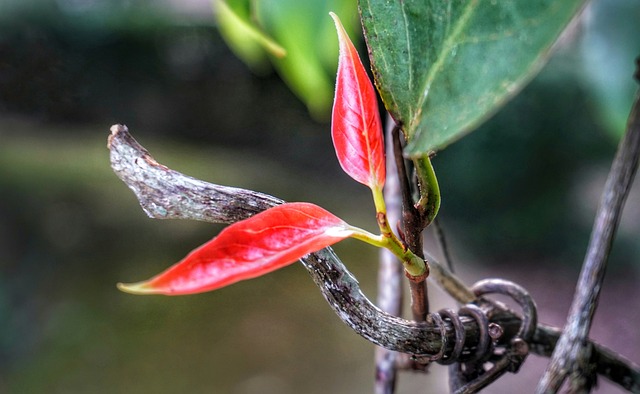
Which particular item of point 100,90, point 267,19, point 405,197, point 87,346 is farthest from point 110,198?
point 405,197

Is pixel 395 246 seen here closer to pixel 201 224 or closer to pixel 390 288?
pixel 390 288

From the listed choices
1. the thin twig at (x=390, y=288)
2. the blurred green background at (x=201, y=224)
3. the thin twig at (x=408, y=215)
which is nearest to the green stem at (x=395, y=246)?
the thin twig at (x=408, y=215)

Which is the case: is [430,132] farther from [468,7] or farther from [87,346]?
[87,346]

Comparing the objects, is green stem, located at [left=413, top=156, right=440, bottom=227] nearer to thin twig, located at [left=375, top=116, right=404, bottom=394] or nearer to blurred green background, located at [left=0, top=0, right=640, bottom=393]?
thin twig, located at [left=375, top=116, right=404, bottom=394]

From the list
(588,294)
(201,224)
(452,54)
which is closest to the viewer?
(452,54)

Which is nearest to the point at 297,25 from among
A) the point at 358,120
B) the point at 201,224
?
the point at 358,120

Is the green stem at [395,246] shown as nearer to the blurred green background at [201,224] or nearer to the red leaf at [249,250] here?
the red leaf at [249,250]

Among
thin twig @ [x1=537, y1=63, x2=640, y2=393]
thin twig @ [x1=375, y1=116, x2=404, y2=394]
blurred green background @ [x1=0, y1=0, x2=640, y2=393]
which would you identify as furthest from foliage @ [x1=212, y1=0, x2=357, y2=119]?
blurred green background @ [x1=0, y1=0, x2=640, y2=393]
